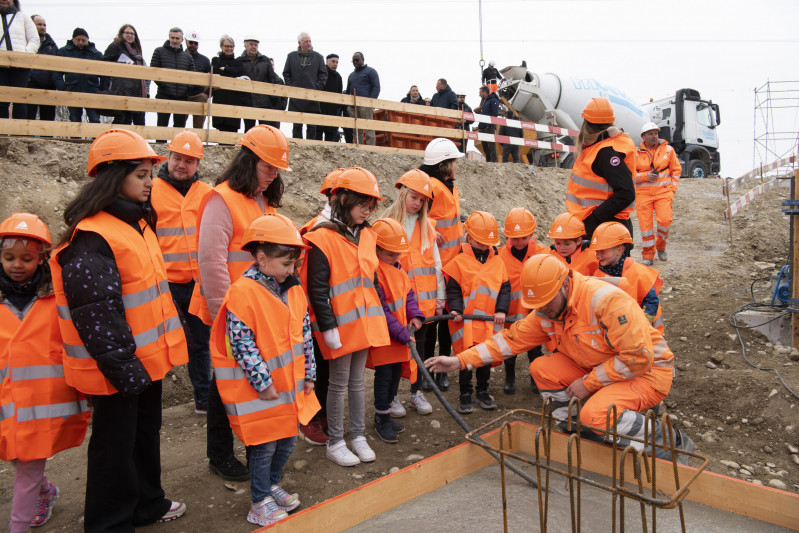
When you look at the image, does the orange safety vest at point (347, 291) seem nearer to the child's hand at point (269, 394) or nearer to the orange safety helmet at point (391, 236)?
the orange safety helmet at point (391, 236)

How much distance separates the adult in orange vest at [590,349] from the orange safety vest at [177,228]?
6.94ft

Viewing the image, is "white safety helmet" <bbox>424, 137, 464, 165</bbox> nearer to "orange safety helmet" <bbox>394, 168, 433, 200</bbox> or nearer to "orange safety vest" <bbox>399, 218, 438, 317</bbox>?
"orange safety helmet" <bbox>394, 168, 433, 200</bbox>

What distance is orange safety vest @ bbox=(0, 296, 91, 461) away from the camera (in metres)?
3.00

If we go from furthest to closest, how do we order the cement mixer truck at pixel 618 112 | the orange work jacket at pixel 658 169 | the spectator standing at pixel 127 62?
the cement mixer truck at pixel 618 112 → the orange work jacket at pixel 658 169 → the spectator standing at pixel 127 62

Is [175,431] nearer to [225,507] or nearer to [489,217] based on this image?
[225,507]

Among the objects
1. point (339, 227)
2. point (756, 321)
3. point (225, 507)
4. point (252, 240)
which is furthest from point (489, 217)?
point (756, 321)

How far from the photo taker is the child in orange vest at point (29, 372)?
3.01m

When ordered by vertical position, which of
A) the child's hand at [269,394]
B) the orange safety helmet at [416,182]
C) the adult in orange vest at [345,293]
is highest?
the orange safety helmet at [416,182]

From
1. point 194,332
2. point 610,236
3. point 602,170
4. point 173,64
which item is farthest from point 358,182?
point 173,64

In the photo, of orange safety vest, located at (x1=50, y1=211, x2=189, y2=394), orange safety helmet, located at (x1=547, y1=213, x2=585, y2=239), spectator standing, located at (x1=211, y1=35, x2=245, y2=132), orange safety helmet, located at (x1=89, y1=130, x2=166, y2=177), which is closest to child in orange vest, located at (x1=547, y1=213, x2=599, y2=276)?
orange safety helmet, located at (x1=547, y1=213, x2=585, y2=239)

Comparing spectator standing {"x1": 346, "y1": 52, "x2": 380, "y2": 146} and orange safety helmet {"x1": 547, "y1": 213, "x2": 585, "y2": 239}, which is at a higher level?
spectator standing {"x1": 346, "y1": 52, "x2": 380, "y2": 146}

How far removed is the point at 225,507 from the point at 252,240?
1.70 metres

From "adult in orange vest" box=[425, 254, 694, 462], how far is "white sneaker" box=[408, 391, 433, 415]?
1263mm

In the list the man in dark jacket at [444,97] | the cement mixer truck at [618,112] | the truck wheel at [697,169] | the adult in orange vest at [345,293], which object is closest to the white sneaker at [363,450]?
the adult in orange vest at [345,293]
